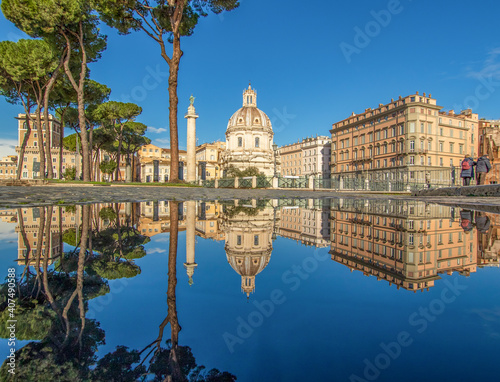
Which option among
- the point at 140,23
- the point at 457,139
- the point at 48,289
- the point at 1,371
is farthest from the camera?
the point at 457,139

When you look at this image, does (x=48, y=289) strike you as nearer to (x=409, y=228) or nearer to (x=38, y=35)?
(x=409, y=228)

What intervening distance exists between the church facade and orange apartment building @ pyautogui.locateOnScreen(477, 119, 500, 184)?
1226 inches

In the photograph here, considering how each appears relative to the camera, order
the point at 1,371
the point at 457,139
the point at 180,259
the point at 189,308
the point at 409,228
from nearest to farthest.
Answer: the point at 1,371, the point at 189,308, the point at 180,259, the point at 409,228, the point at 457,139

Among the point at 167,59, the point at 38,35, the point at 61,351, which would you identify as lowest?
the point at 61,351

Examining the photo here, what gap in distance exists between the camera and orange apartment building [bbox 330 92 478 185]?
41.1 metres

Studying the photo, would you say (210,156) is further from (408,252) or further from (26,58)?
(408,252)

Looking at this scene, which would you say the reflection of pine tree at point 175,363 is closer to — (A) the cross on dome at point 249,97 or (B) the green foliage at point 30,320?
(B) the green foliage at point 30,320

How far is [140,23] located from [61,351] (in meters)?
20.7

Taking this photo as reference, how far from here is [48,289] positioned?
132 cm

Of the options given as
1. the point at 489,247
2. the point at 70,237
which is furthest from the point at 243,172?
the point at 489,247

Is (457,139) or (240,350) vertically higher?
(457,139)

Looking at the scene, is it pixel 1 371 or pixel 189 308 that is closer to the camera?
pixel 1 371

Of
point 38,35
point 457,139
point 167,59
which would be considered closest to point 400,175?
point 457,139

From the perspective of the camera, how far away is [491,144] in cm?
4375
